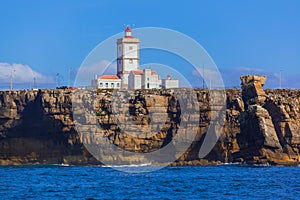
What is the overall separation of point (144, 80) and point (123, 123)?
23277mm

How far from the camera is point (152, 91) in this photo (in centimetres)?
11719

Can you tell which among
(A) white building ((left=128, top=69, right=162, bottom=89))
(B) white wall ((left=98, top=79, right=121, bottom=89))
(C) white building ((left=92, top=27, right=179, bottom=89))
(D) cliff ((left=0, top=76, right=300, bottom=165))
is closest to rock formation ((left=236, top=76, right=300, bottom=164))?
(D) cliff ((left=0, top=76, right=300, bottom=165))

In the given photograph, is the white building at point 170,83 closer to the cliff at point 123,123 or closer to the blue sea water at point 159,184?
the cliff at point 123,123

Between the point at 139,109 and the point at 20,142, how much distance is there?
18.2 meters

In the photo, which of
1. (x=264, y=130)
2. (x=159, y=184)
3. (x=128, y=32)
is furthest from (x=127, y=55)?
(x=159, y=184)

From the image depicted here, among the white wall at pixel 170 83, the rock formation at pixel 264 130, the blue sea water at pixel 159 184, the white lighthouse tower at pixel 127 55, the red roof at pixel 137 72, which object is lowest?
the blue sea water at pixel 159 184

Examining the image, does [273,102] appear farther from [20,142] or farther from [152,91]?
[20,142]

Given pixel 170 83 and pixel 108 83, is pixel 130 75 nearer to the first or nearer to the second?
pixel 108 83

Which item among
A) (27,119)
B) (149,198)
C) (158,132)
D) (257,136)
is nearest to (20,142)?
(27,119)

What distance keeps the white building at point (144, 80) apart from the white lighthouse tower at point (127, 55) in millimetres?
3589

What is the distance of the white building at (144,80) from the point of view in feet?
445

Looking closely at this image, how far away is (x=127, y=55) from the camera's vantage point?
14188 centimetres

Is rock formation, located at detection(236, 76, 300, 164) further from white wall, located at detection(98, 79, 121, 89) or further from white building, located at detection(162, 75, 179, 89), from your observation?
white wall, located at detection(98, 79, 121, 89)

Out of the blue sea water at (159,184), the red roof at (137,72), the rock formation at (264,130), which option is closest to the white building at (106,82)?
the red roof at (137,72)
